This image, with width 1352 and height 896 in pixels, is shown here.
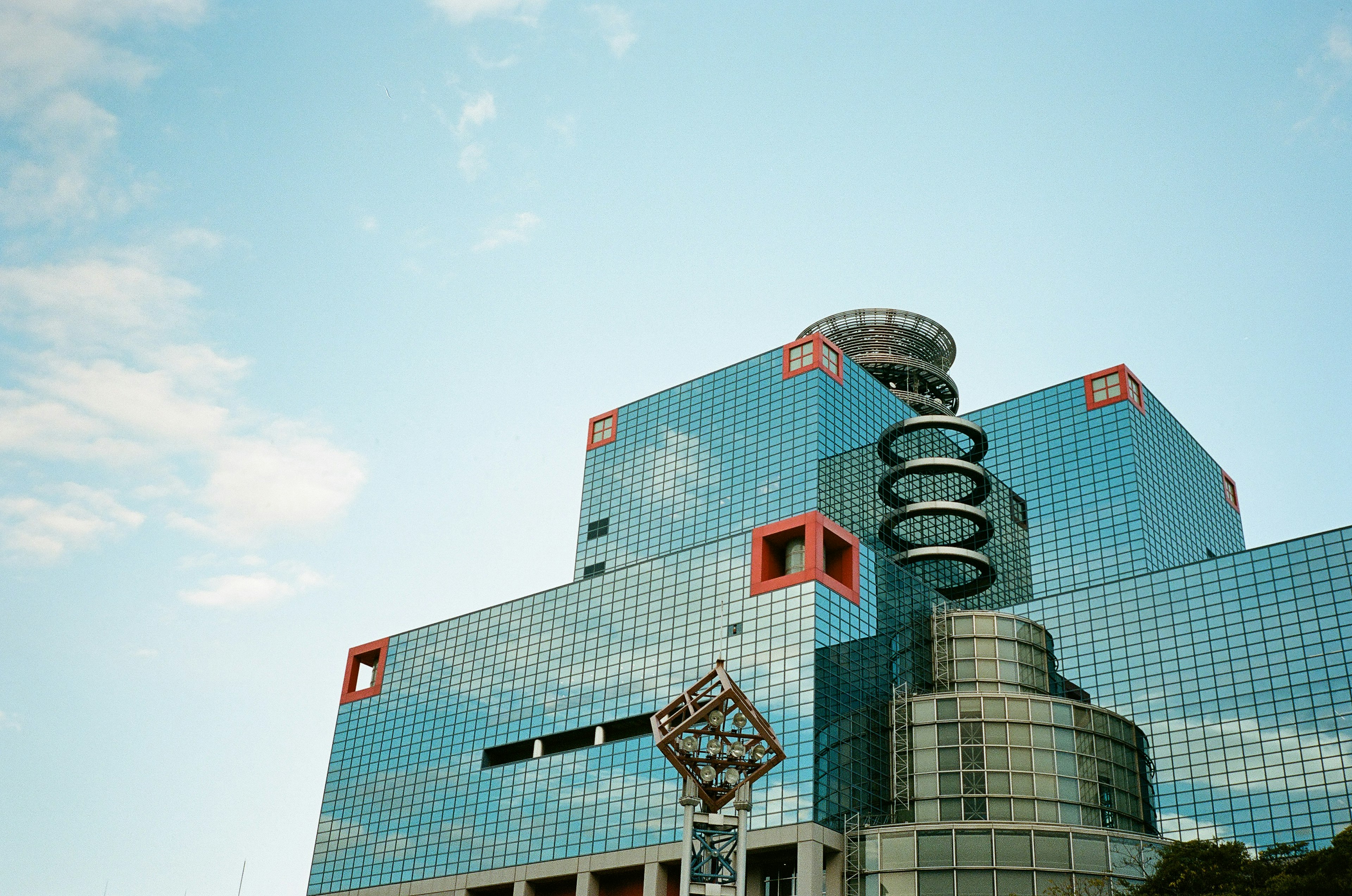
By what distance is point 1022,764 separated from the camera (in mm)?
89875

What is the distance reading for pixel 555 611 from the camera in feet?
376

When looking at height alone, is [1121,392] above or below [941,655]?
above

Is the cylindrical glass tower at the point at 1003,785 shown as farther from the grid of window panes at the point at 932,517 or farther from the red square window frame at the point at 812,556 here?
the grid of window panes at the point at 932,517

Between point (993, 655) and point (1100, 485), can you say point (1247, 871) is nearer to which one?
point (993, 655)

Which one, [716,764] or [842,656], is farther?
[842,656]

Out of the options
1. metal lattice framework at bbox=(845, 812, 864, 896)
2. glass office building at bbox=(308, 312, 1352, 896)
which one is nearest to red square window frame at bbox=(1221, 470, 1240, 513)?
glass office building at bbox=(308, 312, 1352, 896)

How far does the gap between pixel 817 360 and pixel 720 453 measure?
485 inches

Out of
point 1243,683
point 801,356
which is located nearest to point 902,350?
point 801,356

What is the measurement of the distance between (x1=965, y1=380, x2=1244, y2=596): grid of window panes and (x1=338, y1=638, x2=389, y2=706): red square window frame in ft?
204

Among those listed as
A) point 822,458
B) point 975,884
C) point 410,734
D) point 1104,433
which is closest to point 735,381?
point 822,458

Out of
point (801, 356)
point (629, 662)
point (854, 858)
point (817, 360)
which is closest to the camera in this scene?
point (854, 858)

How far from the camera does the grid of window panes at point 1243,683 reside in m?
91.0

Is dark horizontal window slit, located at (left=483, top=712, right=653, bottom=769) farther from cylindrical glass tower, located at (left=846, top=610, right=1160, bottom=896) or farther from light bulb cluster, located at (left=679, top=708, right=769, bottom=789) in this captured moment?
light bulb cluster, located at (left=679, top=708, right=769, bottom=789)

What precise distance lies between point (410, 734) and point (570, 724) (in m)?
19.8
